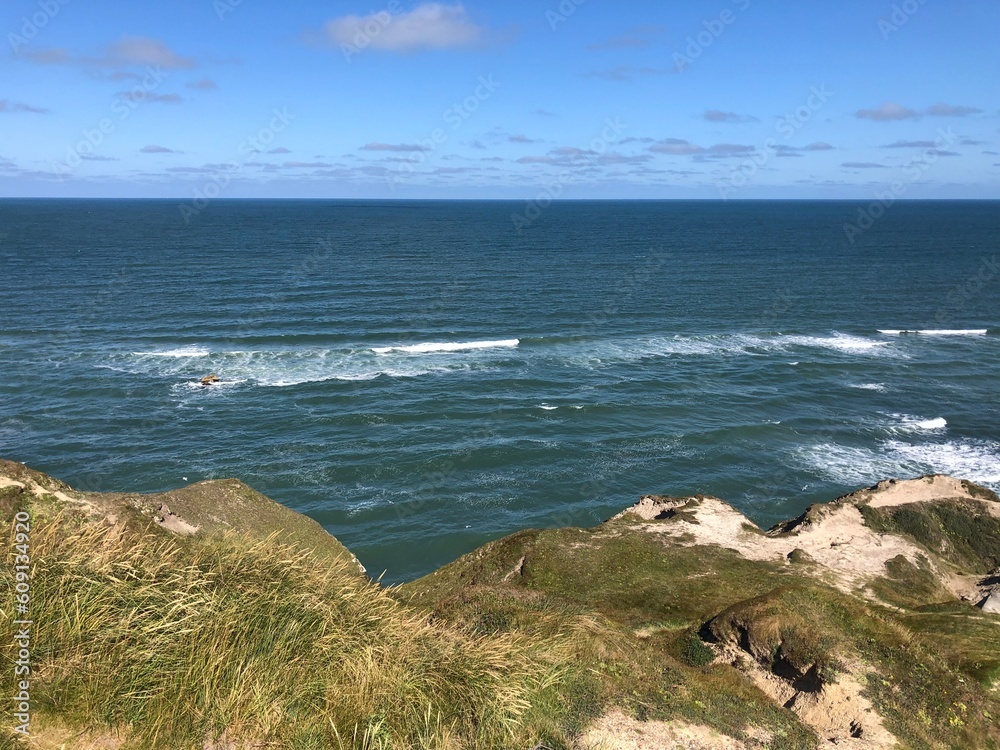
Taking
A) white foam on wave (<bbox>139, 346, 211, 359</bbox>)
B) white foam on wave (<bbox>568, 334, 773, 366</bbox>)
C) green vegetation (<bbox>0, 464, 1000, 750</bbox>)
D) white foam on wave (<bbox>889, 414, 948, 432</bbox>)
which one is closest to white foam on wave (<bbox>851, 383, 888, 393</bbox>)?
white foam on wave (<bbox>889, 414, 948, 432</bbox>)

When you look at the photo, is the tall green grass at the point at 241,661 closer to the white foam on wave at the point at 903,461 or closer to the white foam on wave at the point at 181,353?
the white foam on wave at the point at 903,461

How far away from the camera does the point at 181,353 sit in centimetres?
6031

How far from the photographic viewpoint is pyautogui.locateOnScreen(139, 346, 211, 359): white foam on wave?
5966 centimetres

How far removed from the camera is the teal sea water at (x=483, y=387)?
4000 cm

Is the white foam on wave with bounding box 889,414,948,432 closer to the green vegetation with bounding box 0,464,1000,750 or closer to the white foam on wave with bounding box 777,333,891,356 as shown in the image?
the white foam on wave with bounding box 777,333,891,356

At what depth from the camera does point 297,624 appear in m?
12.2

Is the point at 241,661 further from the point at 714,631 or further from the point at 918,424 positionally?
the point at 918,424

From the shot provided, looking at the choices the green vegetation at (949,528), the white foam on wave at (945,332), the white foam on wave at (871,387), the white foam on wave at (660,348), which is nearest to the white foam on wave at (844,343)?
the white foam on wave at (660,348)

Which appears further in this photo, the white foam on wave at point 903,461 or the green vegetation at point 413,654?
the white foam on wave at point 903,461

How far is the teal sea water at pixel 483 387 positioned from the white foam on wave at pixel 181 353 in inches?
21.2

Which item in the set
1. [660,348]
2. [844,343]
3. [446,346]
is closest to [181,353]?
[446,346]

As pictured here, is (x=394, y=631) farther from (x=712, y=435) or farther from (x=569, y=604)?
(x=712, y=435)

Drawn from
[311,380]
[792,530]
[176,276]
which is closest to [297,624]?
[792,530]

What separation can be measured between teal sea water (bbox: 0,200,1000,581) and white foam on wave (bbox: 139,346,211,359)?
1.77ft
